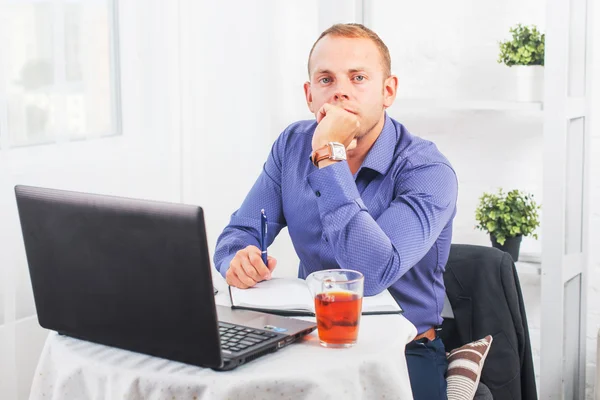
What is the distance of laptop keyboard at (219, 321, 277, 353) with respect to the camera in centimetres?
135

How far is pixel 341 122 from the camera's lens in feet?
6.23

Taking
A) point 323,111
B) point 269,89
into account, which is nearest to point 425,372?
point 323,111

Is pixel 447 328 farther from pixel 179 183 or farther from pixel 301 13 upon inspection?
pixel 301 13

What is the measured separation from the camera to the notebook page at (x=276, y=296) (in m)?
1.60

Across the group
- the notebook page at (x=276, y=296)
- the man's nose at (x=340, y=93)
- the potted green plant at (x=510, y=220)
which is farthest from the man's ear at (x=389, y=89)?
the potted green plant at (x=510, y=220)

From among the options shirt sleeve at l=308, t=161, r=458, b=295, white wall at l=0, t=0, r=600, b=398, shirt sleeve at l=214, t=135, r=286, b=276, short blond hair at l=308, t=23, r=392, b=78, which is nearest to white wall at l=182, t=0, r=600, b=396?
white wall at l=0, t=0, r=600, b=398

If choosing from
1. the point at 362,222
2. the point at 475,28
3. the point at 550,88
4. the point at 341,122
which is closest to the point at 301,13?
the point at 475,28

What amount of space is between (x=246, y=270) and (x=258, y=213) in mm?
358

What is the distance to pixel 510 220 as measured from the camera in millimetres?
2742

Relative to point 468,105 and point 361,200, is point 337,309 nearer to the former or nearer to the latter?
point 361,200

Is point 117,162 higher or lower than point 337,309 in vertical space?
higher

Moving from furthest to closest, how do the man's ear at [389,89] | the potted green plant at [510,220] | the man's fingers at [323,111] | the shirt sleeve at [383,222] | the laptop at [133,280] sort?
the potted green plant at [510,220], the man's ear at [389,89], the man's fingers at [323,111], the shirt sleeve at [383,222], the laptop at [133,280]

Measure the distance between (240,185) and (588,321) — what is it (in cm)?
131

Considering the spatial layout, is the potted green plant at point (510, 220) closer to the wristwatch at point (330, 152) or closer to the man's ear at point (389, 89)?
the man's ear at point (389, 89)
